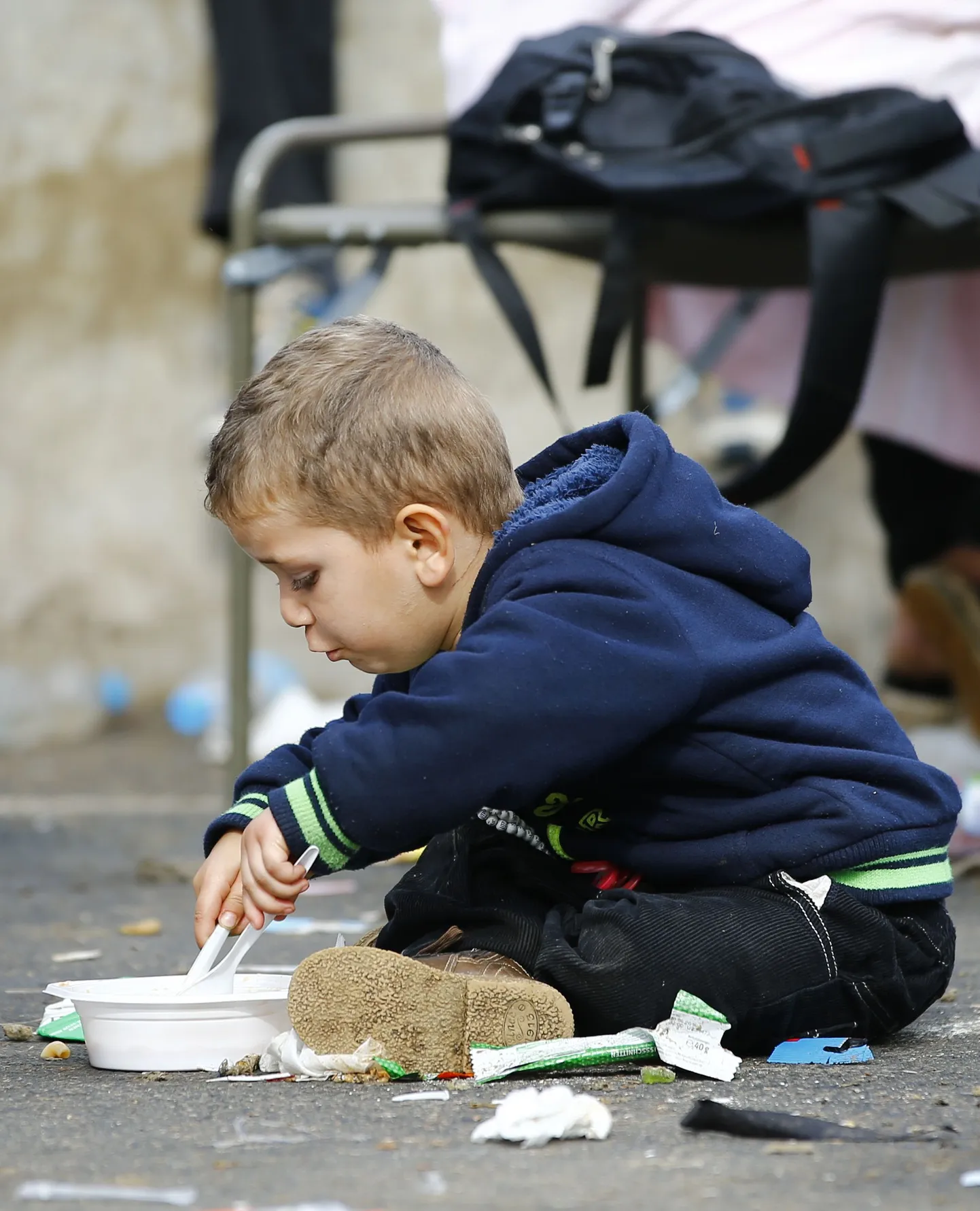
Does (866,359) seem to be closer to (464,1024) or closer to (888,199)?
(888,199)

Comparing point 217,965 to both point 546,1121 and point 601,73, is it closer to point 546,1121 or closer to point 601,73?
point 546,1121

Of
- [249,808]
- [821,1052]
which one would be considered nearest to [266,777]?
[249,808]

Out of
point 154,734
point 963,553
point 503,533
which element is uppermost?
point 503,533

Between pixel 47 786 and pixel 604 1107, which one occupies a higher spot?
pixel 604 1107

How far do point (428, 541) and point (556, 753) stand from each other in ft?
0.82

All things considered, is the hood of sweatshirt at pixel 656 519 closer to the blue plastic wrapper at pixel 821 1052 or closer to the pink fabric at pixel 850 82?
the blue plastic wrapper at pixel 821 1052

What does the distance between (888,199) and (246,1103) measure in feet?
5.32

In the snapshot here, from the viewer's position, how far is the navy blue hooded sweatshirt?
4.34 feet

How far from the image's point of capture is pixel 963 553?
3.52 metres

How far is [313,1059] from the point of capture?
1.31 m

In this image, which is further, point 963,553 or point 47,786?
point 47,786

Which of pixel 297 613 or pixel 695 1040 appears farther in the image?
pixel 297 613

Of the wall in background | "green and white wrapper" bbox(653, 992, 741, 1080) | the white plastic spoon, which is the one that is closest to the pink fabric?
the wall in background

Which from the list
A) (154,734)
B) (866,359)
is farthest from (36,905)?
(154,734)
